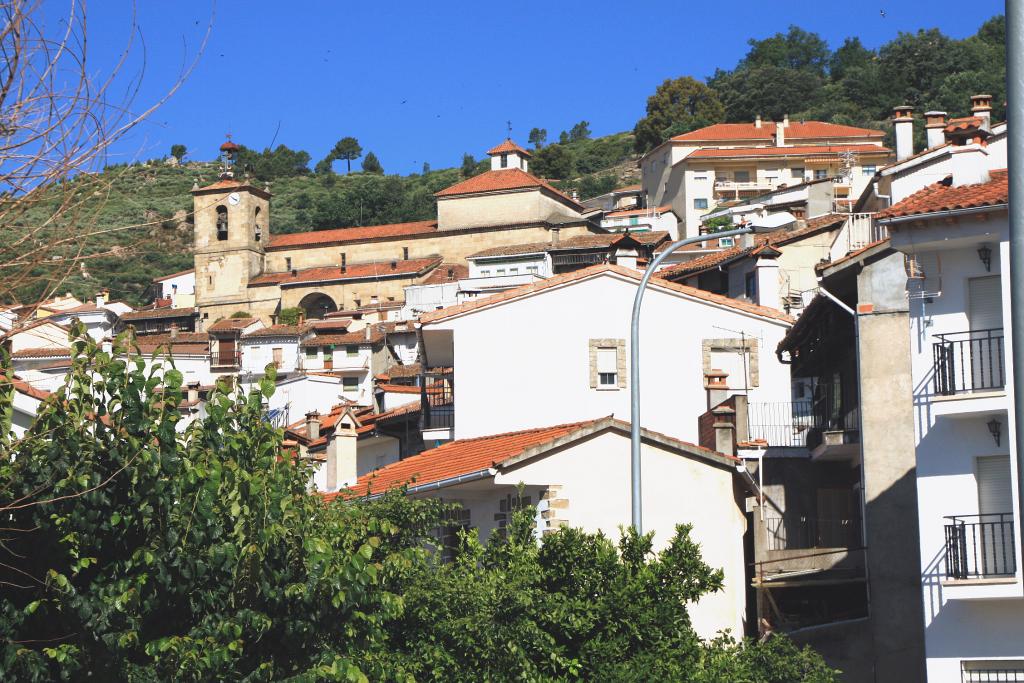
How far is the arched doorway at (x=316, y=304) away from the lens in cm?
12425

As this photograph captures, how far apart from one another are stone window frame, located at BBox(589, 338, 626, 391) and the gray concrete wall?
20.9 feet

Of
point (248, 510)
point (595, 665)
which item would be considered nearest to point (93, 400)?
point (248, 510)

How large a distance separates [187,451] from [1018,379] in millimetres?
7491

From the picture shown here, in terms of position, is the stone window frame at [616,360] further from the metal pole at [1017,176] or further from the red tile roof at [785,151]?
the red tile roof at [785,151]

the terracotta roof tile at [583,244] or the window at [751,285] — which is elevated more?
the terracotta roof tile at [583,244]

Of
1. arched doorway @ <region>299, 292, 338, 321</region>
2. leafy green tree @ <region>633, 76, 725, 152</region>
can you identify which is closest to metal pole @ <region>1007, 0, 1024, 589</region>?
arched doorway @ <region>299, 292, 338, 321</region>

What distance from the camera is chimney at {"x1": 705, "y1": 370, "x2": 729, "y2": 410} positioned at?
109 ft

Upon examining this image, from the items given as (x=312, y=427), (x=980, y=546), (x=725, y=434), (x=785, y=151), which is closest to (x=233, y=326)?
(x=785, y=151)

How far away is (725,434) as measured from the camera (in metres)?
30.2

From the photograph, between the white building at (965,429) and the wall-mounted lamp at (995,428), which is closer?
the white building at (965,429)

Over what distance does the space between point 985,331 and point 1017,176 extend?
15.2 m

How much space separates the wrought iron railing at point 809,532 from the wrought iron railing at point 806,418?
5.14ft

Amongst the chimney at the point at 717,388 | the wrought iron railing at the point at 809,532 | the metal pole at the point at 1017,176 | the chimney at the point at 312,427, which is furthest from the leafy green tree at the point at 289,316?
the metal pole at the point at 1017,176

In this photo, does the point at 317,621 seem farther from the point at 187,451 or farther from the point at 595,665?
the point at 595,665
